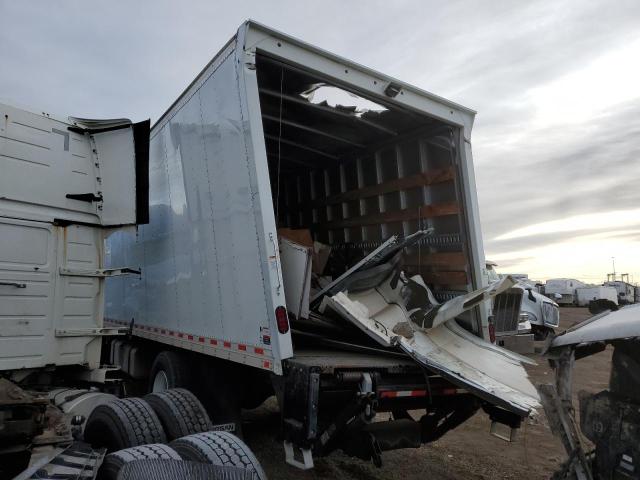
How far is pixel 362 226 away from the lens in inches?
258

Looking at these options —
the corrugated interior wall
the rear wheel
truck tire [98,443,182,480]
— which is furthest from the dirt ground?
the rear wheel

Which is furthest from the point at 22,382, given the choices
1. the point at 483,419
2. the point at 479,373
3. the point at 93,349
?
the point at 483,419

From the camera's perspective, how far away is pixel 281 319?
369 centimetres

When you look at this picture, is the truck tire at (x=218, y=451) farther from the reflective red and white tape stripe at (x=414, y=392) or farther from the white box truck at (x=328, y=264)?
the reflective red and white tape stripe at (x=414, y=392)

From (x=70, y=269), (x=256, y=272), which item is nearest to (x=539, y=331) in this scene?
(x=256, y=272)

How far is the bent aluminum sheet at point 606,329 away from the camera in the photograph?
3029 millimetres

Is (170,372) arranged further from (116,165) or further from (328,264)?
(328,264)

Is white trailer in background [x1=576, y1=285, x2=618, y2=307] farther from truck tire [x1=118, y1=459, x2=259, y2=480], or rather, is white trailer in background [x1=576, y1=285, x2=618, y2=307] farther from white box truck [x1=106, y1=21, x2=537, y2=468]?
truck tire [x1=118, y1=459, x2=259, y2=480]

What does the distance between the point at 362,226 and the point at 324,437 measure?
339 cm

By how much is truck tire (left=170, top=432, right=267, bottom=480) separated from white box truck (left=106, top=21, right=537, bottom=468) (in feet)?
2.11

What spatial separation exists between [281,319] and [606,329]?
2.12 meters

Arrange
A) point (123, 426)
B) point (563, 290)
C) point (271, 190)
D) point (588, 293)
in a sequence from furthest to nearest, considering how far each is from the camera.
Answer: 1. point (563, 290)
2. point (588, 293)
3. point (271, 190)
4. point (123, 426)

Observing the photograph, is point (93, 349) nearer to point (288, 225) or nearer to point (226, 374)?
point (226, 374)

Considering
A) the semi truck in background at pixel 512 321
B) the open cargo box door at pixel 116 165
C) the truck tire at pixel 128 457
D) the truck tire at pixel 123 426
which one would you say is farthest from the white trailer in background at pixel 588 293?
the truck tire at pixel 128 457
